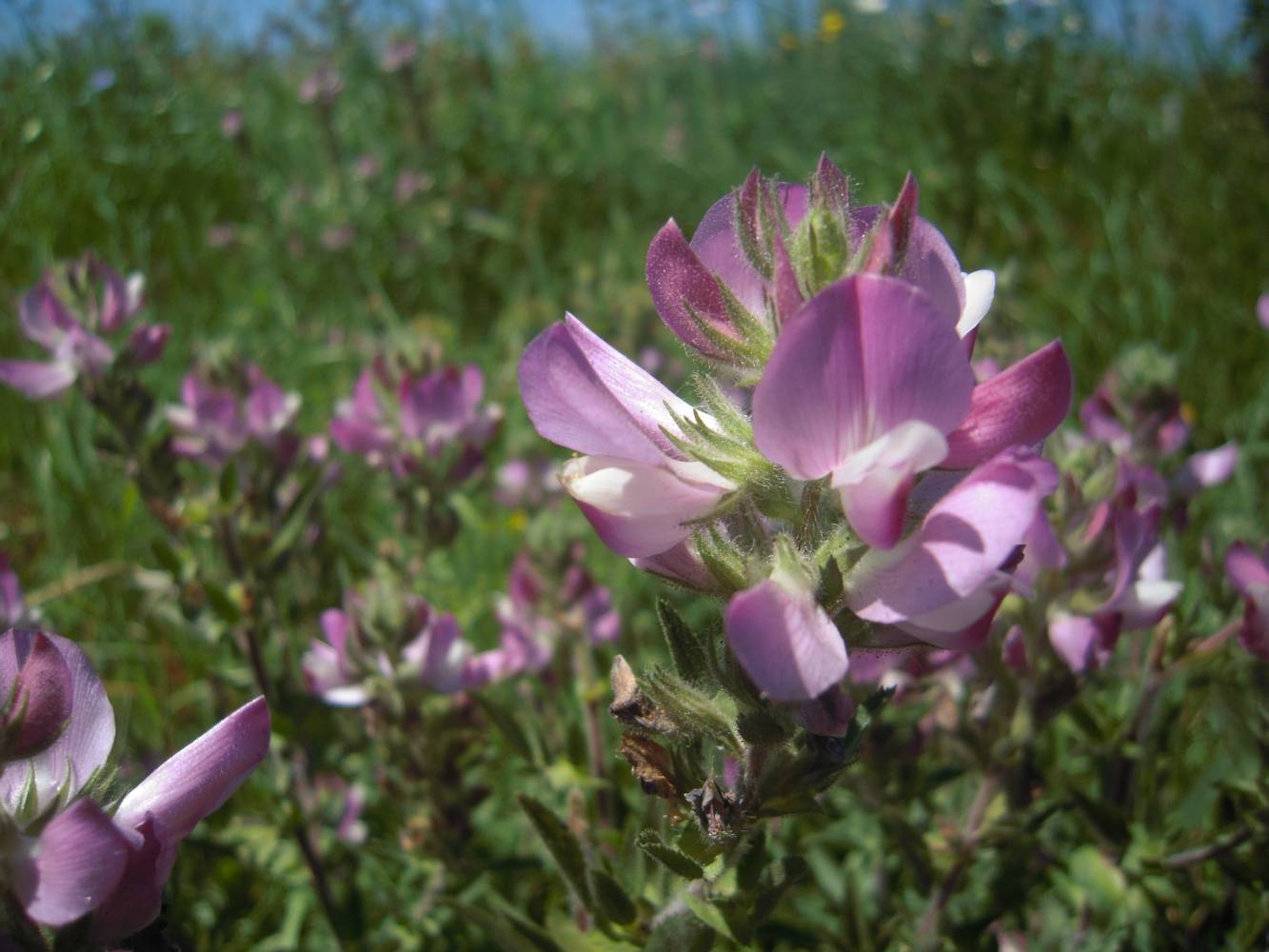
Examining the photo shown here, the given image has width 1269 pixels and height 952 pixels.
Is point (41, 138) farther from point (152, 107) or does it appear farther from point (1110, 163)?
point (1110, 163)

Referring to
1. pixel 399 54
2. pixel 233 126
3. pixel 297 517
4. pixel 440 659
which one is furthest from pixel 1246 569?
pixel 399 54

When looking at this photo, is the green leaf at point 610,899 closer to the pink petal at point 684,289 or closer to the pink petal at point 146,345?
the pink petal at point 684,289

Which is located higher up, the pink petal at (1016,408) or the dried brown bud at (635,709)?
the pink petal at (1016,408)

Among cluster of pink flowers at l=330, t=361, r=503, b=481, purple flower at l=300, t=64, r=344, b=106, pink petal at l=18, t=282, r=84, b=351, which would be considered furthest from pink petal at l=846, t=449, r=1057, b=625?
purple flower at l=300, t=64, r=344, b=106

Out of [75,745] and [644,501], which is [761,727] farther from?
[75,745]

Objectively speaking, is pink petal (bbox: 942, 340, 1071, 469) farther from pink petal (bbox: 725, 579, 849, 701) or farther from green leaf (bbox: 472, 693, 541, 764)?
green leaf (bbox: 472, 693, 541, 764)

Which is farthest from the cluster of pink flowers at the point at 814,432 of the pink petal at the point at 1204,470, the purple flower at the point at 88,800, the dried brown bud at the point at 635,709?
the pink petal at the point at 1204,470

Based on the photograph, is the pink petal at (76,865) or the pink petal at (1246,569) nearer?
the pink petal at (76,865)
